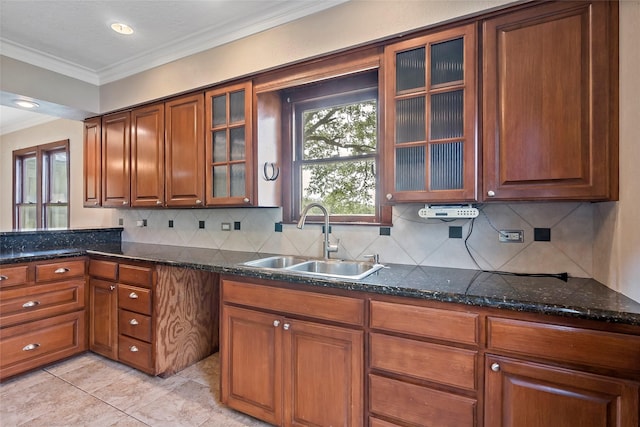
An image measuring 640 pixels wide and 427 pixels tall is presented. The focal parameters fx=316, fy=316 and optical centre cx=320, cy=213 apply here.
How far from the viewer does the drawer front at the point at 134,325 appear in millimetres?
2350

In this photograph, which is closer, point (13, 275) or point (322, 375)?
point (322, 375)

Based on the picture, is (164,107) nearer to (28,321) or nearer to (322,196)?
(322,196)

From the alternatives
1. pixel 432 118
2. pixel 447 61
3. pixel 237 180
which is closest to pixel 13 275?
pixel 237 180

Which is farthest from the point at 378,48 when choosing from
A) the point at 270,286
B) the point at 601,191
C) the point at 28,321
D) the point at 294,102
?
the point at 28,321

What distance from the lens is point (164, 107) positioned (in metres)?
2.76

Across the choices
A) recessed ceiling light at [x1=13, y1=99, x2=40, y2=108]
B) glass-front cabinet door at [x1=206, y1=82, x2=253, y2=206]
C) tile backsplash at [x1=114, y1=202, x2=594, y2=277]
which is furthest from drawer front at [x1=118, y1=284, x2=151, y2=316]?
recessed ceiling light at [x1=13, y1=99, x2=40, y2=108]

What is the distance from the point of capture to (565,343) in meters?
1.16

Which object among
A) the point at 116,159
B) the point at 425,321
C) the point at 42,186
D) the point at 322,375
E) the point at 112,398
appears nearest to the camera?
the point at 425,321

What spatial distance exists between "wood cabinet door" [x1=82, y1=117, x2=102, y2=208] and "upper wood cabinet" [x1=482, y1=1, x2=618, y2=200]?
350 cm

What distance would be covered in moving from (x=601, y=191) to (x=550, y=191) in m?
0.18

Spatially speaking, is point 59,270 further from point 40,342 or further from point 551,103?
point 551,103

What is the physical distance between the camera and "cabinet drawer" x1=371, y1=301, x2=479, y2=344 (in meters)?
1.32

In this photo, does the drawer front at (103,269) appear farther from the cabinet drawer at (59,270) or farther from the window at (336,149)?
the window at (336,149)

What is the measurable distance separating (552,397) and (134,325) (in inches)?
103
